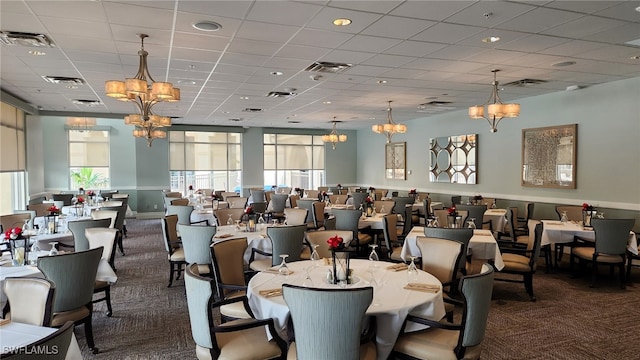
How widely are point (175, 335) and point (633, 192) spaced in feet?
26.3

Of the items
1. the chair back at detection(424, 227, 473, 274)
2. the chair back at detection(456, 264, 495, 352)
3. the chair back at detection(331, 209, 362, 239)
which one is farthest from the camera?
the chair back at detection(331, 209, 362, 239)

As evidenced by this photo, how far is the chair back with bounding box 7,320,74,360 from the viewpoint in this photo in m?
1.62

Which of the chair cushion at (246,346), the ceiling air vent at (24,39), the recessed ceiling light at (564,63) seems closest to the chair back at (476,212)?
the recessed ceiling light at (564,63)

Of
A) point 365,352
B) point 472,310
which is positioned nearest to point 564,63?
point 472,310

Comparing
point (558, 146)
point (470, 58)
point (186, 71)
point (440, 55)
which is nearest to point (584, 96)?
point (558, 146)

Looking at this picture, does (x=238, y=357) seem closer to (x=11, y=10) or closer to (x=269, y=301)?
(x=269, y=301)

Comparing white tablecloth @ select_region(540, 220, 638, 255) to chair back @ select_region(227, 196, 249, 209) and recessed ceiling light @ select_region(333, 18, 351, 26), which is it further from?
chair back @ select_region(227, 196, 249, 209)

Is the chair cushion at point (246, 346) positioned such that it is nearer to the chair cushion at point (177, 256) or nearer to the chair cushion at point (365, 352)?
the chair cushion at point (365, 352)

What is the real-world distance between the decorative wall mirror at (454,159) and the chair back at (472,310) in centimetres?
888

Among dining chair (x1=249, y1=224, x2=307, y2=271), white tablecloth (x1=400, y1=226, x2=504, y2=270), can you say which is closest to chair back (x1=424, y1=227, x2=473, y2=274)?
white tablecloth (x1=400, y1=226, x2=504, y2=270)

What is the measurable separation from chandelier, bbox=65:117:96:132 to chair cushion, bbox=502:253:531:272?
1281 centimetres

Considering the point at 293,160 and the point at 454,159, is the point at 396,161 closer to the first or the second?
the point at 454,159

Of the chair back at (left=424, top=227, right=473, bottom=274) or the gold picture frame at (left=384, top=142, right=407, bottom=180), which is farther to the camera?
the gold picture frame at (left=384, top=142, right=407, bottom=180)

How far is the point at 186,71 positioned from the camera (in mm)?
6672
